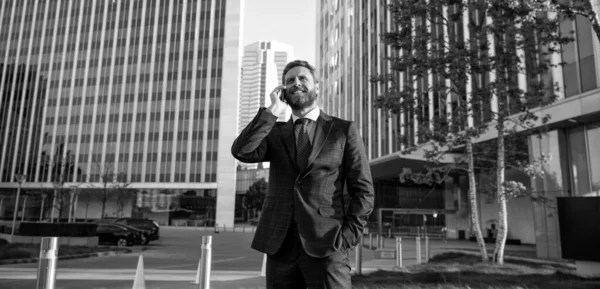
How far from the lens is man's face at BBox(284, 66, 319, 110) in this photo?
2473 mm

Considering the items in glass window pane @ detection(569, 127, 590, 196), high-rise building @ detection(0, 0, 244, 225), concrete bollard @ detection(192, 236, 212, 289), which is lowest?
concrete bollard @ detection(192, 236, 212, 289)

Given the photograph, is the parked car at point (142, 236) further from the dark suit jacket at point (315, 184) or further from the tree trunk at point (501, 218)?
the dark suit jacket at point (315, 184)

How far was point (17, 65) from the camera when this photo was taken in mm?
70562

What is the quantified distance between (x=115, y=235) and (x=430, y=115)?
1718 cm

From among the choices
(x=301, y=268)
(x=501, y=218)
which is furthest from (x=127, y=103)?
(x=301, y=268)

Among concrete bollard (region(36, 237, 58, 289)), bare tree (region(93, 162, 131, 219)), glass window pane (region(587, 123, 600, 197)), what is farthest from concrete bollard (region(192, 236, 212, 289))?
bare tree (region(93, 162, 131, 219))

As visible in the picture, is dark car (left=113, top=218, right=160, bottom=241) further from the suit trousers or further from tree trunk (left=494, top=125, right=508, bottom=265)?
the suit trousers

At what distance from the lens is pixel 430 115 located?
23172 mm

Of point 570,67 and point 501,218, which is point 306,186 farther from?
point 570,67

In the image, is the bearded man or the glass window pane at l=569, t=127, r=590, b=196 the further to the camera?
the glass window pane at l=569, t=127, r=590, b=196

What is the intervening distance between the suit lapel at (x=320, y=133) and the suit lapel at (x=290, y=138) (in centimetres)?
12

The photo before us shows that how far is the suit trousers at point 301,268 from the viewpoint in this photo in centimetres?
218

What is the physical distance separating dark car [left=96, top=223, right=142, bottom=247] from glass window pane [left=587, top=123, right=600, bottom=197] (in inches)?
792

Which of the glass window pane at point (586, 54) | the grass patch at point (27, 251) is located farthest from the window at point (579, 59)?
the grass patch at point (27, 251)
